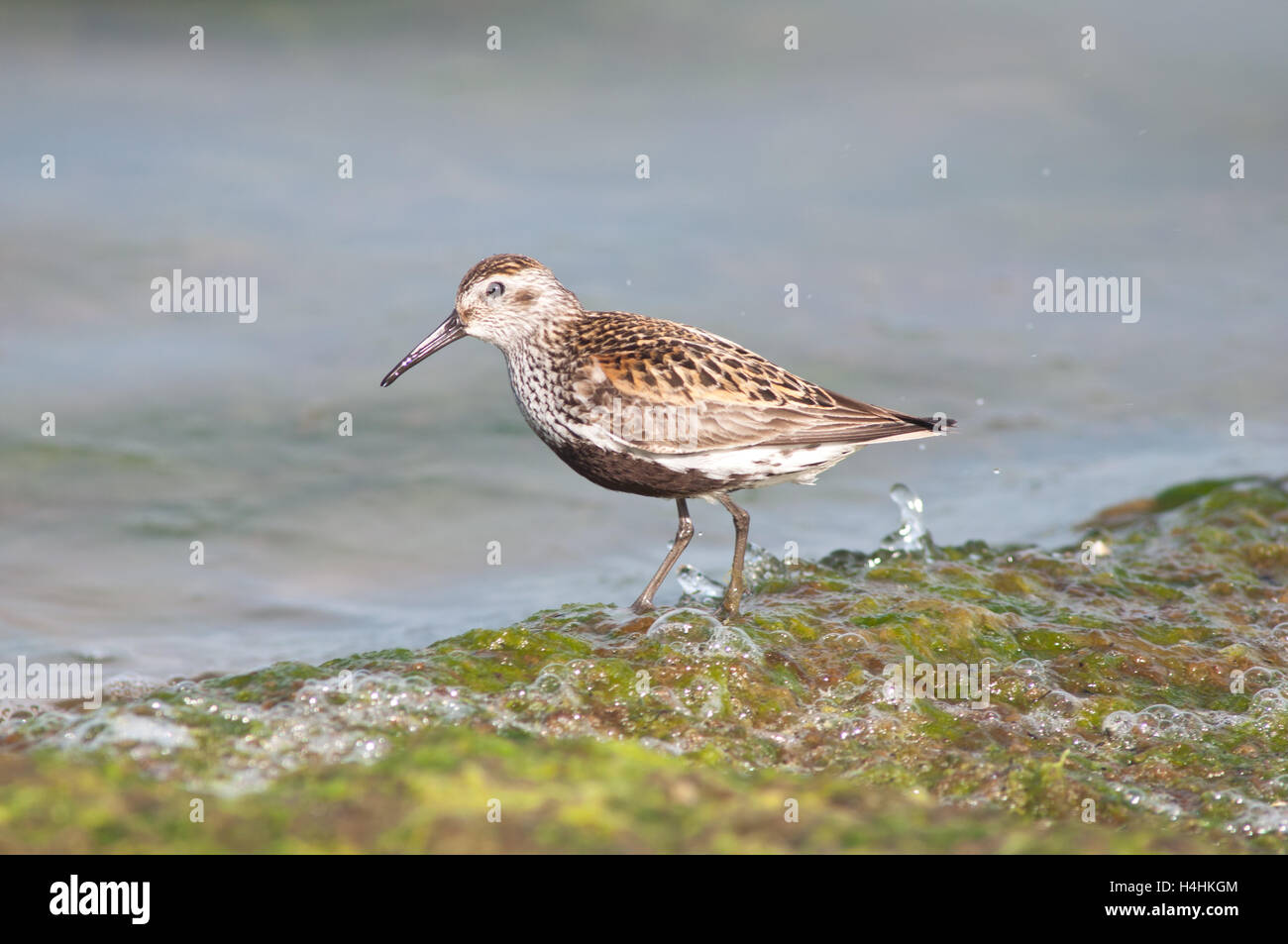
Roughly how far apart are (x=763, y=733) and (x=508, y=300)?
9.68ft

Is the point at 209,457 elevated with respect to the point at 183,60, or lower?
lower

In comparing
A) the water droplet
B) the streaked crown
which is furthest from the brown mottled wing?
the water droplet

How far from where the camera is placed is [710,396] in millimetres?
6598

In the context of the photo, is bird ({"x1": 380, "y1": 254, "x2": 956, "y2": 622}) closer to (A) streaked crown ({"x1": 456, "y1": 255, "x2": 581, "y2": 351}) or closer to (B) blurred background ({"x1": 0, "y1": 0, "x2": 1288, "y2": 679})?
(A) streaked crown ({"x1": 456, "y1": 255, "x2": 581, "y2": 351})

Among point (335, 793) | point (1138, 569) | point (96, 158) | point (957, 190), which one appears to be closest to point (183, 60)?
point (96, 158)

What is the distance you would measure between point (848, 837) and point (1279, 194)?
1360 cm

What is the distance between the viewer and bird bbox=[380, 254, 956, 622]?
6555 millimetres

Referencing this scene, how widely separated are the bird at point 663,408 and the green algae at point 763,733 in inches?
29.5

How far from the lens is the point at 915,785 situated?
5.22 meters

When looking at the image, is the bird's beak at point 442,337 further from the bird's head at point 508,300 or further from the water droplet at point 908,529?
the water droplet at point 908,529

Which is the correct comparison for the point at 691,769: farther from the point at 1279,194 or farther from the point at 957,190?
the point at 1279,194

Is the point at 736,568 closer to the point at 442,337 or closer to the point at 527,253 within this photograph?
the point at 442,337

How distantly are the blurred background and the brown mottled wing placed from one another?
6.79 ft

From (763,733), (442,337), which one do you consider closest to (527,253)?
(442,337)
